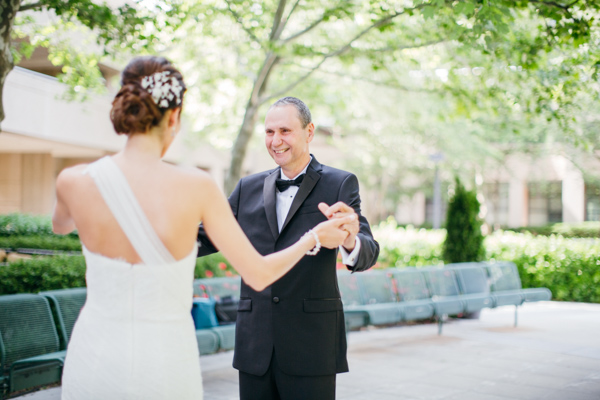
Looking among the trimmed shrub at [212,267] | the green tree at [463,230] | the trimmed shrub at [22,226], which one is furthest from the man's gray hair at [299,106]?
the trimmed shrub at [22,226]

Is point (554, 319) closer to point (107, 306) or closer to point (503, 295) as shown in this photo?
point (503, 295)

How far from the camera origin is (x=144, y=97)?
2264 millimetres

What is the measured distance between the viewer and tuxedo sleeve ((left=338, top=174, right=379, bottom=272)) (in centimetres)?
308

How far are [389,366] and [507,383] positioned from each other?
1498 mm

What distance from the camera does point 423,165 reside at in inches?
1112

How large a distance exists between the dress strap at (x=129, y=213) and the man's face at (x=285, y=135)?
1155mm

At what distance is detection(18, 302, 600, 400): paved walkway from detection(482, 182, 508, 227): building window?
2395cm

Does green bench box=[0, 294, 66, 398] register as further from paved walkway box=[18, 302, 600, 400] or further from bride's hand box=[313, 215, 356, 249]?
Result: bride's hand box=[313, 215, 356, 249]

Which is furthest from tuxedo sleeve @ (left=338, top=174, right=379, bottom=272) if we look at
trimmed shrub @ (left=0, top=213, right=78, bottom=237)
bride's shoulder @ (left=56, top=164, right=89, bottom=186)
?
trimmed shrub @ (left=0, top=213, right=78, bottom=237)

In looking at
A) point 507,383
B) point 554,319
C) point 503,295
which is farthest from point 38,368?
point 554,319

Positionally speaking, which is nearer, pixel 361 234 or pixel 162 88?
pixel 162 88

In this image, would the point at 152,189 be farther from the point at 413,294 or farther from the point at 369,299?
the point at 413,294

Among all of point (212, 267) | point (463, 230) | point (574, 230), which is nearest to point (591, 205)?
point (574, 230)

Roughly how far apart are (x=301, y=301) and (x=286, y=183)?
589 mm
